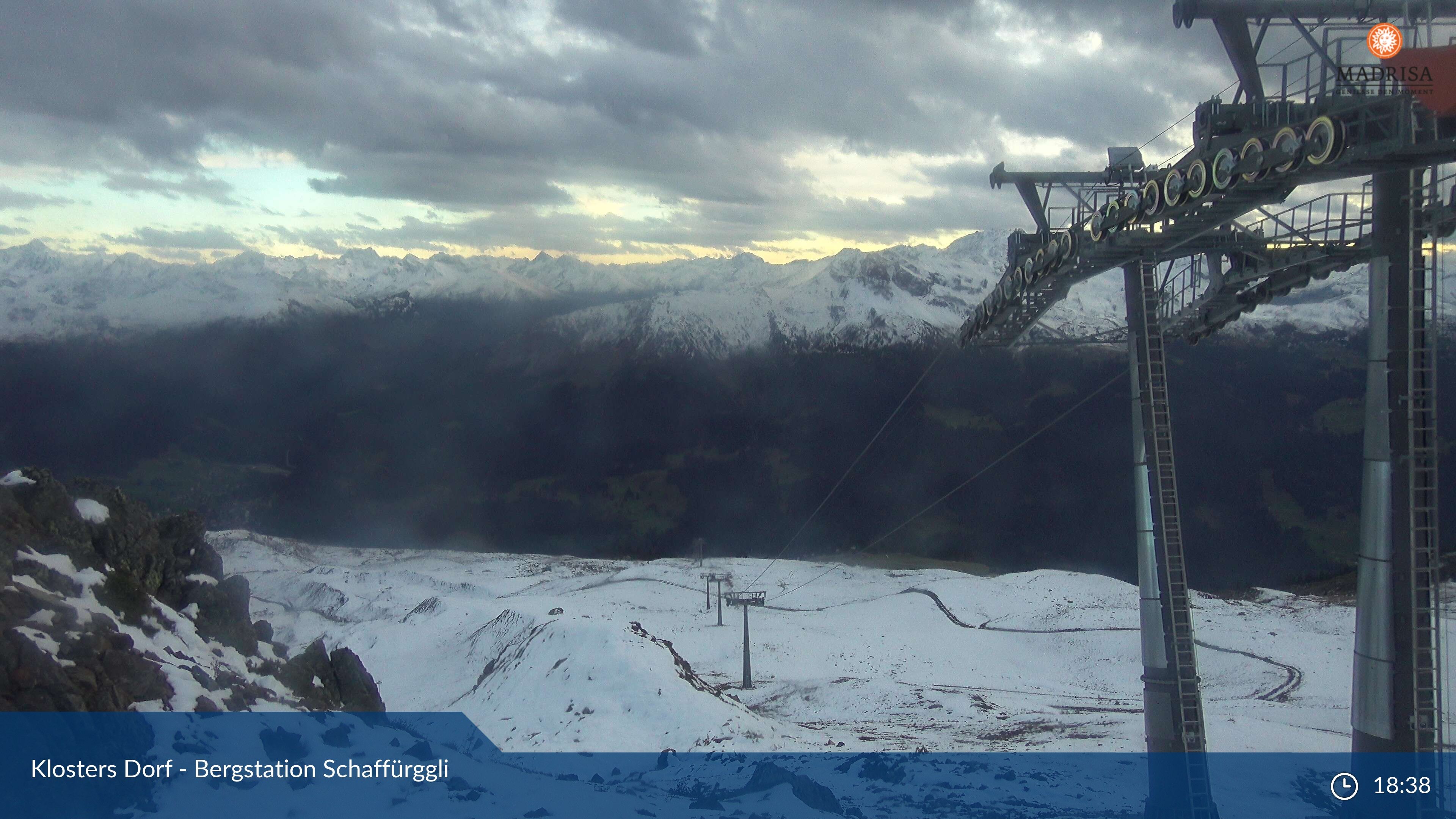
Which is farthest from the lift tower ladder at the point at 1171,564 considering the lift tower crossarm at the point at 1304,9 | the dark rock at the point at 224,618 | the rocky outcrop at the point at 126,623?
the dark rock at the point at 224,618

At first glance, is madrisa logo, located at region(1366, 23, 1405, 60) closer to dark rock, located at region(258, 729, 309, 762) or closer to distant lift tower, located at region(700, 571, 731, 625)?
dark rock, located at region(258, 729, 309, 762)

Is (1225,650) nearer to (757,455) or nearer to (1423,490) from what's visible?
(1423,490)

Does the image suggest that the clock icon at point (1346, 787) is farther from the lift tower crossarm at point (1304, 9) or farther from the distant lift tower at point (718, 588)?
the distant lift tower at point (718, 588)

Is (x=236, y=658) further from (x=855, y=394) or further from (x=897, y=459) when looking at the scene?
(x=855, y=394)
